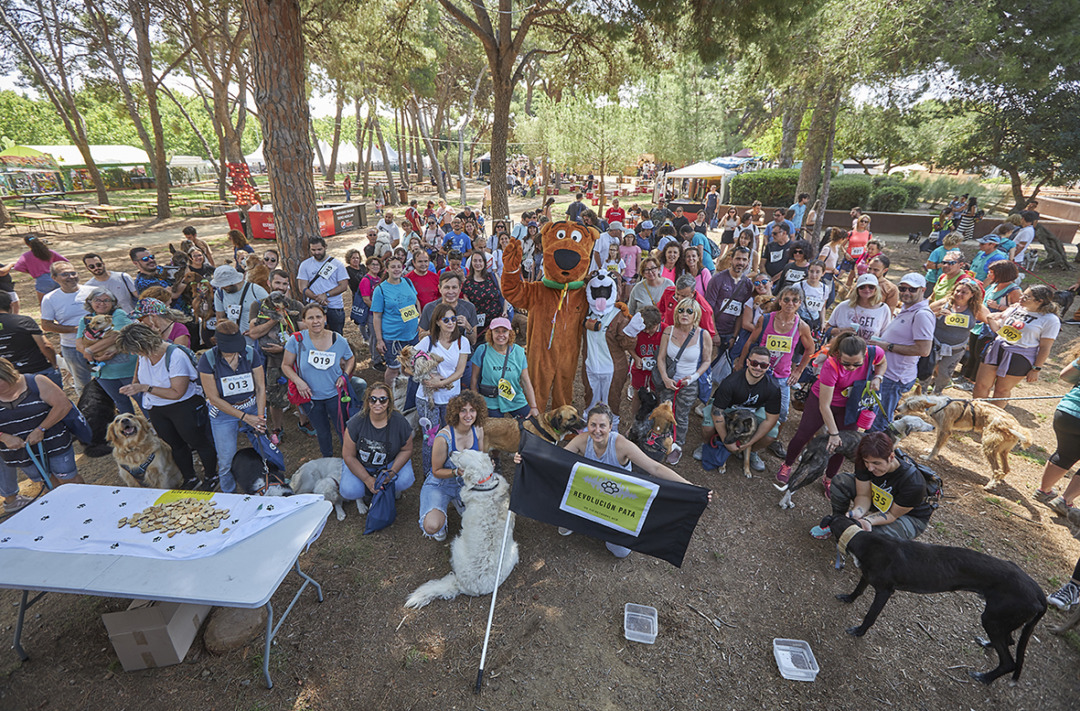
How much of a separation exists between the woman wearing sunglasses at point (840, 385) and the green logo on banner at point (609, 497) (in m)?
1.96

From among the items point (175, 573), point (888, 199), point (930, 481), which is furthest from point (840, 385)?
point (888, 199)

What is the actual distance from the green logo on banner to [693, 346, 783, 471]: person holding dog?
1.83 metres

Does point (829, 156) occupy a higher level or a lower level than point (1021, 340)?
higher

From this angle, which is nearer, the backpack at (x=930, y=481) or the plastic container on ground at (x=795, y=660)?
the plastic container on ground at (x=795, y=660)

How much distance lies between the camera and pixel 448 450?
157 inches

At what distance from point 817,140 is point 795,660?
616 inches

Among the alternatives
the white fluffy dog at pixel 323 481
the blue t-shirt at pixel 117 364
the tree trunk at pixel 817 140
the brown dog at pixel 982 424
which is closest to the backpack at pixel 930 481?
the brown dog at pixel 982 424

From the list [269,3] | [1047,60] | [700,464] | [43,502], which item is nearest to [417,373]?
[43,502]

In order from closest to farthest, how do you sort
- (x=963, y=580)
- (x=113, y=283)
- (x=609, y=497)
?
(x=963, y=580) < (x=609, y=497) < (x=113, y=283)

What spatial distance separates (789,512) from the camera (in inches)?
180

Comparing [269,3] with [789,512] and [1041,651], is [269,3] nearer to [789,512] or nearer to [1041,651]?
[789,512]

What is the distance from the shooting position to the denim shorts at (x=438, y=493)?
4121 millimetres

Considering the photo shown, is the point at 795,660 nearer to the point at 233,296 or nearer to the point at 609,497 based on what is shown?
the point at 609,497

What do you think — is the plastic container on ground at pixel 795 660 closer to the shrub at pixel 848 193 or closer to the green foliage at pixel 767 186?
the shrub at pixel 848 193
